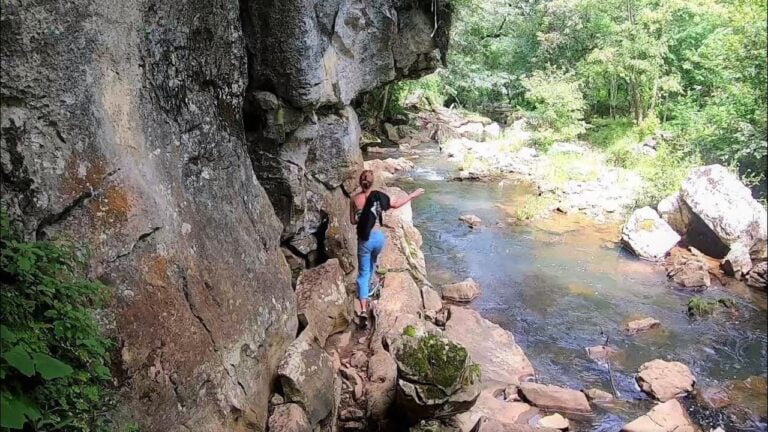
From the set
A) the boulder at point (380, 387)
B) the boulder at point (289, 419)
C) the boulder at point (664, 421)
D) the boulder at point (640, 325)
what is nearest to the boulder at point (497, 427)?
the boulder at point (380, 387)

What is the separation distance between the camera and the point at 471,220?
15.9 meters

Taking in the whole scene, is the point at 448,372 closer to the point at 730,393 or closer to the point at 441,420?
the point at 441,420

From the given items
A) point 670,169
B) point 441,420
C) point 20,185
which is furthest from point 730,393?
point 20,185

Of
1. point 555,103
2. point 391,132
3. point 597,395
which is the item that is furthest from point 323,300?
point 391,132

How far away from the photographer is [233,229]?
210 inches

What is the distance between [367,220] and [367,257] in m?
0.55

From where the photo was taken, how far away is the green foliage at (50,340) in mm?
2957

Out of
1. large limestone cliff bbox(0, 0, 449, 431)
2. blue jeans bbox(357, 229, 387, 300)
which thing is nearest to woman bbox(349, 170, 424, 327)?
blue jeans bbox(357, 229, 387, 300)

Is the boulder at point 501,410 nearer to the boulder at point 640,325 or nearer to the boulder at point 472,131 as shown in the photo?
the boulder at point 640,325

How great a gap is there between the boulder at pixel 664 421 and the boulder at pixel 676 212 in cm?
357

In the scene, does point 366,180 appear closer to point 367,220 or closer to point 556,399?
point 367,220

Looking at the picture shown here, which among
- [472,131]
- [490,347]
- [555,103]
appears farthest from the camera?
[472,131]

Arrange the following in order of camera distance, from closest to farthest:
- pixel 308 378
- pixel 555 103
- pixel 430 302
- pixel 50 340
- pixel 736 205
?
pixel 50 340 → pixel 736 205 → pixel 308 378 → pixel 430 302 → pixel 555 103

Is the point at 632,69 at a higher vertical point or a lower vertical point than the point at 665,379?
higher
